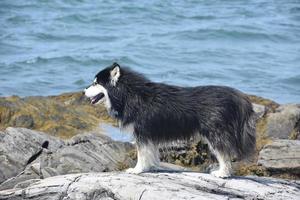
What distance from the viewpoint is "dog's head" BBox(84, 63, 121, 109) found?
10.2m

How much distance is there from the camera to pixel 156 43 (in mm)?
28719

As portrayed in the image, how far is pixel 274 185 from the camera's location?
1009cm

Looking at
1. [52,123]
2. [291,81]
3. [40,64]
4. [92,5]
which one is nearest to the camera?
[52,123]

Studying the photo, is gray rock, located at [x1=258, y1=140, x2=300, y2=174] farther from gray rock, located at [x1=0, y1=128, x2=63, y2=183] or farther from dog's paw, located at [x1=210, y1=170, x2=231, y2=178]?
gray rock, located at [x1=0, y1=128, x2=63, y2=183]

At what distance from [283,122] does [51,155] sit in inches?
210

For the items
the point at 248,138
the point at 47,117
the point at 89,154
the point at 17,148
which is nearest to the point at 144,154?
the point at 248,138

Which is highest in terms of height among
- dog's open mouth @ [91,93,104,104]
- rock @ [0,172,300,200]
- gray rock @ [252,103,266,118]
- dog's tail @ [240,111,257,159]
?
dog's open mouth @ [91,93,104,104]

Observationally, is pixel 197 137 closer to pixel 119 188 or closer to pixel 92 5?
pixel 119 188

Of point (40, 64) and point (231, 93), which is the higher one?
point (231, 93)

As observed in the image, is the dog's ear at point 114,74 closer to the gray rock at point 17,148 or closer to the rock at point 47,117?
the gray rock at point 17,148

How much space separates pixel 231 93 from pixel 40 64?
51.2 feet

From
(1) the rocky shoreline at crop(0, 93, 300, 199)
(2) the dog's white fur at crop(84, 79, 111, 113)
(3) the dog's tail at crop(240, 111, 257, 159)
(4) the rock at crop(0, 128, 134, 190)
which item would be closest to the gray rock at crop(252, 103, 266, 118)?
(1) the rocky shoreline at crop(0, 93, 300, 199)

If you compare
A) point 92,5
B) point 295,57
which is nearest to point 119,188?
point 295,57

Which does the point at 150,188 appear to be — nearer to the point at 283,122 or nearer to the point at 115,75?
the point at 115,75
